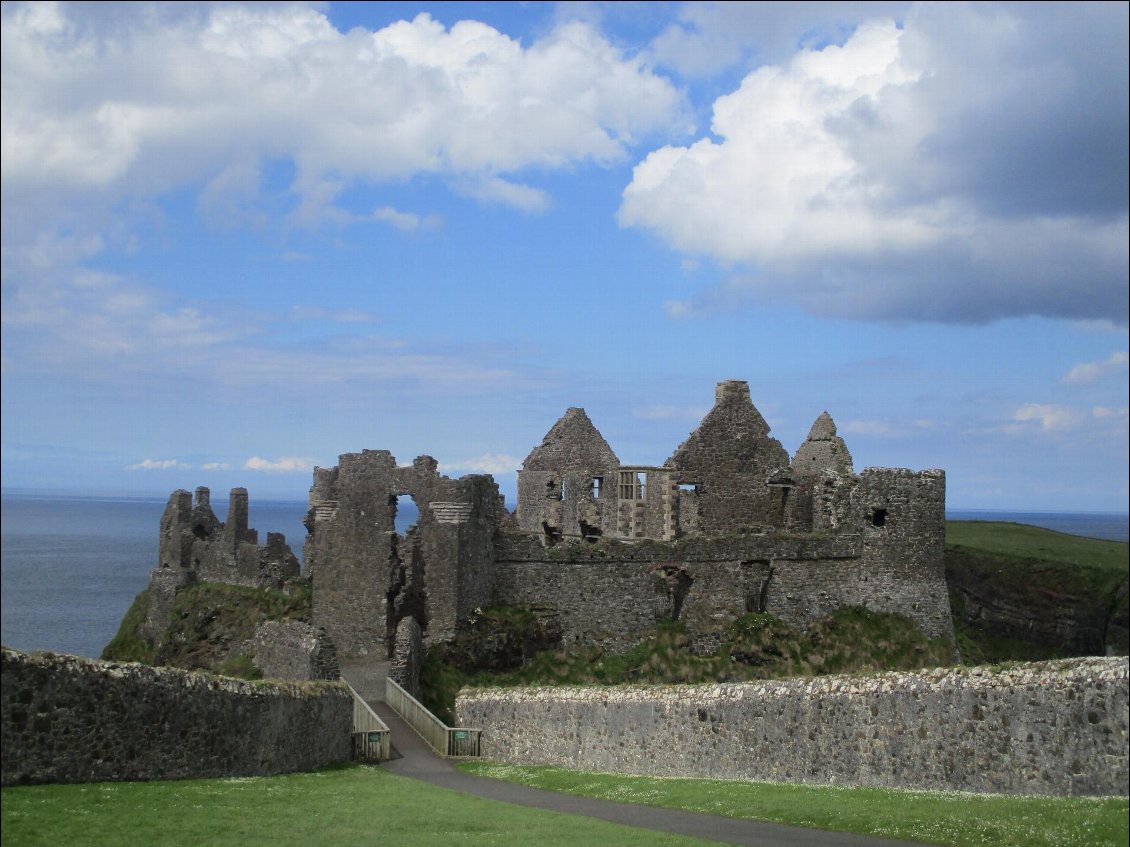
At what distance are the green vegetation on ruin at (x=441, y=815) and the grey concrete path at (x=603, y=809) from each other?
41 cm

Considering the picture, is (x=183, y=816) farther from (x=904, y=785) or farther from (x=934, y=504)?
(x=934, y=504)

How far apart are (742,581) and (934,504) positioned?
254 inches

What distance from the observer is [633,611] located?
1556 inches

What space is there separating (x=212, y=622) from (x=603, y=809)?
2682cm

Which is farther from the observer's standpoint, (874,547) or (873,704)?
(874,547)

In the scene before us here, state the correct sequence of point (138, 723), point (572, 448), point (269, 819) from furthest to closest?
point (572, 448)
point (138, 723)
point (269, 819)

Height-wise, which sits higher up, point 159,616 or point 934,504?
point 934,504

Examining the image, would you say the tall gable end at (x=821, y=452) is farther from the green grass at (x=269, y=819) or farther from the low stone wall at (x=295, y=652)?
the green grass at (x=269, y=819)

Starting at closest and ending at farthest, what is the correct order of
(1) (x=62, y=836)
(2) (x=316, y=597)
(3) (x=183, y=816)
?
(1) (x=62, y=836) < (3) (x=183, y=816) < (2) (x=316, y=597)

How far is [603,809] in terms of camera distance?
2264 centimetres

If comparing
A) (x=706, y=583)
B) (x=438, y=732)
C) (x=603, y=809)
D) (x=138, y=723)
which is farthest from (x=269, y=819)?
(x=706, y=583)

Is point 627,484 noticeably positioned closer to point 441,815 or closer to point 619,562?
point 619,562

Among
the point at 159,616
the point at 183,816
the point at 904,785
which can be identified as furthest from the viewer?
the point at 159,616

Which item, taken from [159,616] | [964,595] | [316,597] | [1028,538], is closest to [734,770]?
[316,597]
